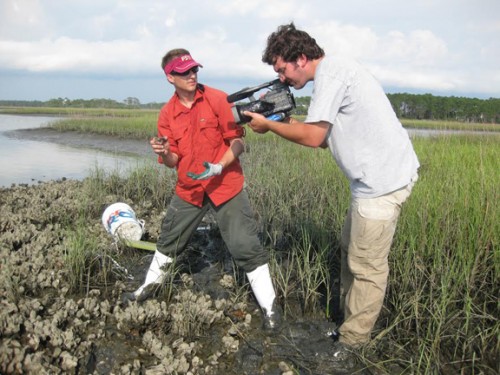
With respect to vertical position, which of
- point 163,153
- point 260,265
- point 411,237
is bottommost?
point 260,265

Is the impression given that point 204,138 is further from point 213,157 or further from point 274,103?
point 274,103

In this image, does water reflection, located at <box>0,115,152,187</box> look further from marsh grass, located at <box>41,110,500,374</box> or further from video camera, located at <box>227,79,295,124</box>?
video camera, located at <box>227,79,295,124</box>

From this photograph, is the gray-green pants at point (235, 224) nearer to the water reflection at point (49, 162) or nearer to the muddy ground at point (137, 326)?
the muddy ground at point (137, 326)

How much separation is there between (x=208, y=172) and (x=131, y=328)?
1.21m

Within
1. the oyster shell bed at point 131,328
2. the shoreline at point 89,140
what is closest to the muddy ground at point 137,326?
the oyster shell bed at point 131,328

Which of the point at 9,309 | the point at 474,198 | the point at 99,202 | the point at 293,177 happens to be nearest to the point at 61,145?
the point at 99,202

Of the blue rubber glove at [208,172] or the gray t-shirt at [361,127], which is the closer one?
the gray t-shirt at [361,127]

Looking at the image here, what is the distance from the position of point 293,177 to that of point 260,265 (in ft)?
9.83

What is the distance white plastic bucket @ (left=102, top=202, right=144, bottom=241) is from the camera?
468 cm

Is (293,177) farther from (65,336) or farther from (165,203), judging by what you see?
(65,336)

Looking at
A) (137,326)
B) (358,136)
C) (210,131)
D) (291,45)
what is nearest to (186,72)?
(210,131)

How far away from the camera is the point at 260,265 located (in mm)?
3225

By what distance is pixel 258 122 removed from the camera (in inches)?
104

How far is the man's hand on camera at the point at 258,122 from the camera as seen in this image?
2.62m
